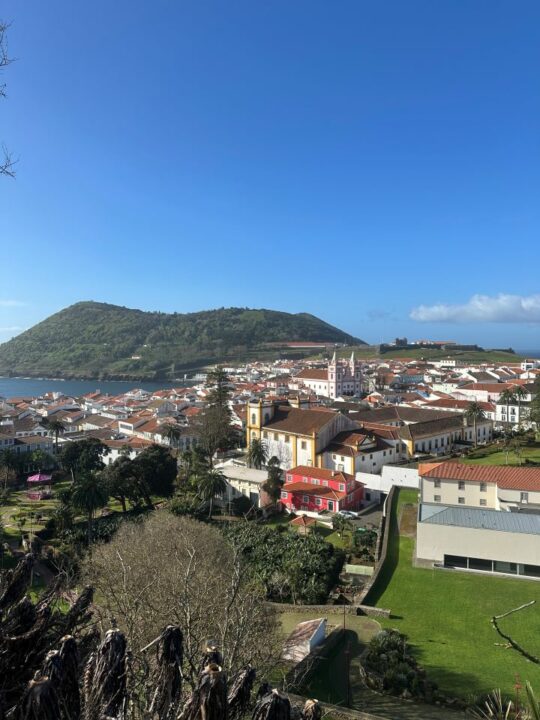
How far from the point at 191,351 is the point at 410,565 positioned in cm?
16944

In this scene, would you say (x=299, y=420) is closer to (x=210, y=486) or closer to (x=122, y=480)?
(x=210, y=486)

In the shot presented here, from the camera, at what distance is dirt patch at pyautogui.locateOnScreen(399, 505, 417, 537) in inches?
987

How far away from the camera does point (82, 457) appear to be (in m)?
40.2

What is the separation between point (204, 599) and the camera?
11.1 meters

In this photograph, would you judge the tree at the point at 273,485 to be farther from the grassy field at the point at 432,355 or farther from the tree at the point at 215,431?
the grassy field at the point at 432,355

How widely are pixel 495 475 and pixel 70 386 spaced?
138832 mm

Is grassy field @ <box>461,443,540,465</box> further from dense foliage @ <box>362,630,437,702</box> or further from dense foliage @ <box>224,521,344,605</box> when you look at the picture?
dense foliage @ <box>362,630,437,702</box>

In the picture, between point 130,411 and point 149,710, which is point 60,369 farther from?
point 149,710

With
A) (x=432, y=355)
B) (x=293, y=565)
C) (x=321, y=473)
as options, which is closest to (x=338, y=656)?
(x=293, y=565)

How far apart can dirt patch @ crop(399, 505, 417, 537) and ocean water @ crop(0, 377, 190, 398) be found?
4331 inches

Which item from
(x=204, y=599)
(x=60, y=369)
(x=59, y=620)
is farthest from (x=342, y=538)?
(x=60, y=369)

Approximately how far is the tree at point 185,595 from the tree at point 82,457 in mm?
19880

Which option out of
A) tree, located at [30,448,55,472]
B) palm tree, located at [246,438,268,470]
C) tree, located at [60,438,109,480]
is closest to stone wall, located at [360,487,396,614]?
palm tree, located at [246,438,268,470]

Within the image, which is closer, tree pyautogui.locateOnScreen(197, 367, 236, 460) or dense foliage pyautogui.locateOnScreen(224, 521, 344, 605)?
dense foliage pyautogui.locateOnScreen(224, 521, 344, 605)
